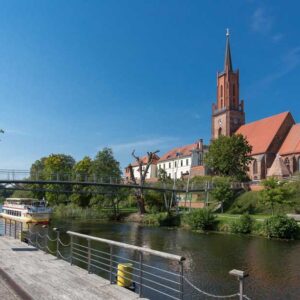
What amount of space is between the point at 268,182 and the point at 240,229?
8.52 meters

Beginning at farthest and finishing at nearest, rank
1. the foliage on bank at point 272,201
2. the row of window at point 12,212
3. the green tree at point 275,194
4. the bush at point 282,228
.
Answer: the row of window at point 12,212
the foliage on bank at point 272,201
the green tree at point 275,194
the bush at point 282,228

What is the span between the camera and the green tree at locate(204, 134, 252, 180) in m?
65.4

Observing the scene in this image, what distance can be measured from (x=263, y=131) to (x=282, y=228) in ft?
173

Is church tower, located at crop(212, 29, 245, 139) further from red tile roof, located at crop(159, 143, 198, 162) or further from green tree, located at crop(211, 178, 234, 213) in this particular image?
green tree, located at crop(211, 178, 234, 213)

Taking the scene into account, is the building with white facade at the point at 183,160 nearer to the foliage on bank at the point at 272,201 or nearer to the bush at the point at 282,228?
the foliage on bank at the point at 272,201

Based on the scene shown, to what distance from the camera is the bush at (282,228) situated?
33.8 meters

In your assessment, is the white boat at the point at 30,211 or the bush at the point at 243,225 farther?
the white boat at the point at 30,211

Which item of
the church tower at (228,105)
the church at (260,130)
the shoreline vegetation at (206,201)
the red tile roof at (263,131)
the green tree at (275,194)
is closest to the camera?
the shoreline vegetation at (206,201)

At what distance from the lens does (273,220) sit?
35219 millimetres

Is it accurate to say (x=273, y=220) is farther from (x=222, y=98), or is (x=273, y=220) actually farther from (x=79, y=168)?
(x=222, y=98)

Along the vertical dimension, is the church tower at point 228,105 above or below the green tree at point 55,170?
above

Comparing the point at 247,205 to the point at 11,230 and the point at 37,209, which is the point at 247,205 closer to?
the point at 37,209

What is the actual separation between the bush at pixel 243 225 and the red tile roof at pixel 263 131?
40.4 m

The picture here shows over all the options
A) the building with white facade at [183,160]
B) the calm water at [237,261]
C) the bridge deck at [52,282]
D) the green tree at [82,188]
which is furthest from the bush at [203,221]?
the building with white facade at [183,160]
